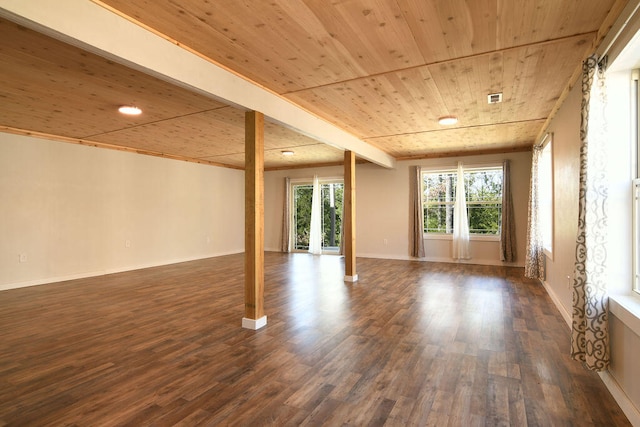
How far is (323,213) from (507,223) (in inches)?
179

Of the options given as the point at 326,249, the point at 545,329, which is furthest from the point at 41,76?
the point at 326,249

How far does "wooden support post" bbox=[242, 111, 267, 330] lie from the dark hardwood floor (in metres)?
0.23

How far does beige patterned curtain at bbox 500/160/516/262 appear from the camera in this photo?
705 centimetres

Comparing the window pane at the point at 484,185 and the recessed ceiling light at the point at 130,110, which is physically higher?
the recessed ceiling light at the point at 130,110

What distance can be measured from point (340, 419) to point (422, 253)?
21.1 feet

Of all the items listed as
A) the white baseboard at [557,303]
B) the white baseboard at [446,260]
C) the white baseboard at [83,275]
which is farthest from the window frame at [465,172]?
the white baseboard at [83,275]

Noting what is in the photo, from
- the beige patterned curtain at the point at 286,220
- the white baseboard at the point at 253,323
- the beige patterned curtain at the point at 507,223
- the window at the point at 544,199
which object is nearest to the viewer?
the white baseboard at the point at 253,323

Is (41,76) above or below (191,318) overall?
above

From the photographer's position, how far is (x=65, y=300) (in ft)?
14.4

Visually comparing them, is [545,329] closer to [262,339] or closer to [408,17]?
[262,339]

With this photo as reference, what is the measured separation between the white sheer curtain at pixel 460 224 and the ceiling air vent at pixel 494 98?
3694 millimetres

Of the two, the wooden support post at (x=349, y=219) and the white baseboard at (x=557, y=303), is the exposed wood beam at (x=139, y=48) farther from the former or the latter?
the white baseboard at (x=557, y=303)

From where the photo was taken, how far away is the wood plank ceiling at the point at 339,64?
2180mm

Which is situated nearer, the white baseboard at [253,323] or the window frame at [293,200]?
the white baseboard at [253,323]
